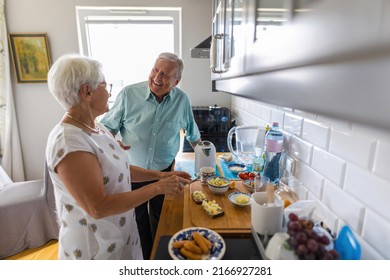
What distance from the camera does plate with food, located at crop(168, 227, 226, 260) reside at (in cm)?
61

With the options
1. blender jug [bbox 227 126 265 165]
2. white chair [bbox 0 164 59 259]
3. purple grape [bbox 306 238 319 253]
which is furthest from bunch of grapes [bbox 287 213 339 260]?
white chair [bbox 0 164 59 259]

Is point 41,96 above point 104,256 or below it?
above

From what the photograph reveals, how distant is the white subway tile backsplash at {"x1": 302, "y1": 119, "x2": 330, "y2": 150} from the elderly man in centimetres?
80

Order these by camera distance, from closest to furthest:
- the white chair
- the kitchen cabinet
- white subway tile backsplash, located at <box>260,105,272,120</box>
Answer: the kitchen cabinet, white subway tile backsplash, located at <box>260,105,272,120</box>, the white chair

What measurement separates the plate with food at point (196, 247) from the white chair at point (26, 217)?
1704 millimetres

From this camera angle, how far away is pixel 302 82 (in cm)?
23

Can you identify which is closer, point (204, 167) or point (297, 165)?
point (297, 165)

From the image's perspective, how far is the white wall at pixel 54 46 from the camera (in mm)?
2229

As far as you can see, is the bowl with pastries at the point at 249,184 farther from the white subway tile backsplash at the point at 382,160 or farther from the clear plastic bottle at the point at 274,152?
the white subway tile backsplash at the point at 382,160

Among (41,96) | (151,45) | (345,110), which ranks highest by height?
(151,45)

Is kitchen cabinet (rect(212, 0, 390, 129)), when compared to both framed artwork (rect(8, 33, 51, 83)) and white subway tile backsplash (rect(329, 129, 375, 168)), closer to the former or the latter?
white subway tile backsplash (rect(329, 129, 375, 168))
